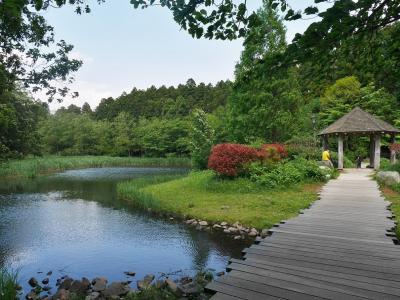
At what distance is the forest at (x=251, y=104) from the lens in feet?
13.2

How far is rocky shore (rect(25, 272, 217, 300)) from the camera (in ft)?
17.9

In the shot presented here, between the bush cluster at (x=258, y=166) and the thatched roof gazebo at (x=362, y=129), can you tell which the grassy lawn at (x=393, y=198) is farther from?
the thatched roof gazebo at (x=362, y=129)

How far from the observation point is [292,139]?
21266 mm

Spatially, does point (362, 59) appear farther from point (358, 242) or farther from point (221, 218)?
point (221, 218)

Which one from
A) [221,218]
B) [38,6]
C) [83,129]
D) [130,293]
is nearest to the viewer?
[38,6]

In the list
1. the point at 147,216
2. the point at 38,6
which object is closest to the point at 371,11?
the point at 38,6

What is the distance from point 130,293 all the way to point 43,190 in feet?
54.4

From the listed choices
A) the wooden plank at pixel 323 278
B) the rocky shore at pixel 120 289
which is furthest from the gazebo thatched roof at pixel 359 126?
the wooden plank at pixel 323 278

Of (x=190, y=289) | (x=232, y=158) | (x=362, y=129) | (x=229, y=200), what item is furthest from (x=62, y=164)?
(x=190, y=289)

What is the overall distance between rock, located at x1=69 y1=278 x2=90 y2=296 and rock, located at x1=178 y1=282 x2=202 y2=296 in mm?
1809

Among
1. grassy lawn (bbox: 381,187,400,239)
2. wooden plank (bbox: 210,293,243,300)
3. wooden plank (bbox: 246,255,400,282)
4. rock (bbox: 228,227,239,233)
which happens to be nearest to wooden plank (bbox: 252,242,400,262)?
wooden plank (bbox: 246,255,400,282)

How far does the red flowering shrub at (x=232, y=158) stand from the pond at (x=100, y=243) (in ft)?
12.0

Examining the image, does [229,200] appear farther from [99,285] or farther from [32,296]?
[32,296]

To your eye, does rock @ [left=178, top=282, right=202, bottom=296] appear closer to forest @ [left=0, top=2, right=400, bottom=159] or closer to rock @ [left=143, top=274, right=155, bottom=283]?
rock @ [left=143, top=274, right=155, bottom=283]
